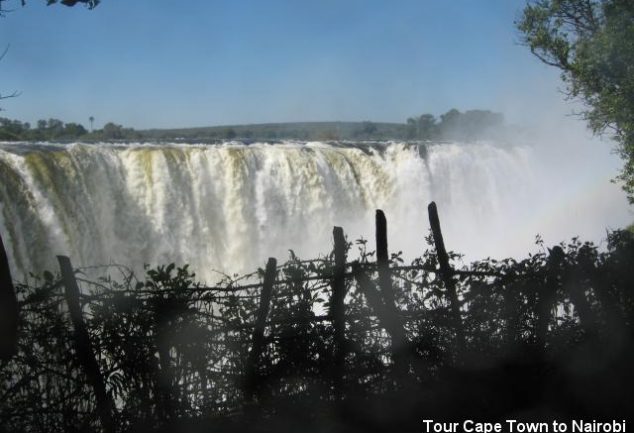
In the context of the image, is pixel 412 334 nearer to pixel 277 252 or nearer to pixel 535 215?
pixel 277 252

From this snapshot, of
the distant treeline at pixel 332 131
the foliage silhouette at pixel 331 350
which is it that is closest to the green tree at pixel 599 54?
the foliage silhouette at pixel 331 350

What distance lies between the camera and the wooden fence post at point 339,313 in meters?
4.77

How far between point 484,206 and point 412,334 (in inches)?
847

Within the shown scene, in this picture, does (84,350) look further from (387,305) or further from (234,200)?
(234,200)

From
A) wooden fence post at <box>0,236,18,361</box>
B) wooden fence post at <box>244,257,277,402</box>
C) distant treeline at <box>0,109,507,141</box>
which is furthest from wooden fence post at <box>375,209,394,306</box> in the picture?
distant treeline at <box>0,109,507,141</box>

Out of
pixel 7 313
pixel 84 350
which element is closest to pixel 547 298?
pixel 84 350

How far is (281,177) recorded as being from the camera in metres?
18.8

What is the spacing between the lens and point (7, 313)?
3846 millimetres

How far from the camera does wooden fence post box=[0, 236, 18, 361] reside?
380cm

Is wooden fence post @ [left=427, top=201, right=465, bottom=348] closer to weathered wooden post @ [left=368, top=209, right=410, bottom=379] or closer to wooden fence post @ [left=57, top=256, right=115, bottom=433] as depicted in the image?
weathered wooden post @ [left=368, top=209, right=410, bottom=379]

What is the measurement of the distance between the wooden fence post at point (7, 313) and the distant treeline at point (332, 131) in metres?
17.2

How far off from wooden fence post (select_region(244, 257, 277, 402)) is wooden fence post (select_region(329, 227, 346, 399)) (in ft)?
1.57

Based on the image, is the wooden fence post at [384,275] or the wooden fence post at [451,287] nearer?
the wooden fence post at [384,275]

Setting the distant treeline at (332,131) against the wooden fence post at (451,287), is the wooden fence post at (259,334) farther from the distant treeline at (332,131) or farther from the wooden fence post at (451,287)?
the distant treeline at (332,131)
